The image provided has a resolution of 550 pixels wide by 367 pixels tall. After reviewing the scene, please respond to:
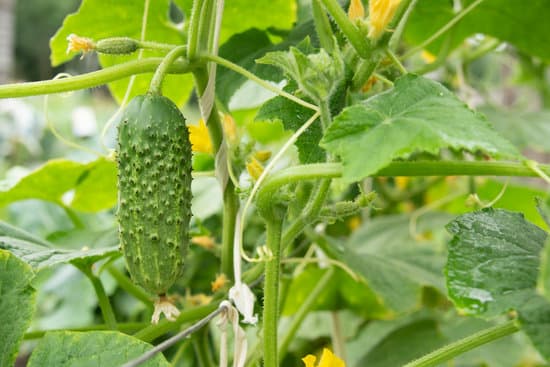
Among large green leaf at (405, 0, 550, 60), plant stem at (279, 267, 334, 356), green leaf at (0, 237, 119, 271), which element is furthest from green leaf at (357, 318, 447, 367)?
green leaf at (0, 237, 119, 271)

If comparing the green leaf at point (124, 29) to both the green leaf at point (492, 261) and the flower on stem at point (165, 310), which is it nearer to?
the flower on stem at point (165, 310)

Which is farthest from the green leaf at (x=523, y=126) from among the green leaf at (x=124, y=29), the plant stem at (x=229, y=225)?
the plant stem at (x=229, y=225)

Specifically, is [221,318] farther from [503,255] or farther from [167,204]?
[503,255]

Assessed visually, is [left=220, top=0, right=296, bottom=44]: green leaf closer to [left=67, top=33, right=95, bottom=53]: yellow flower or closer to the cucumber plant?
the cucumber plant

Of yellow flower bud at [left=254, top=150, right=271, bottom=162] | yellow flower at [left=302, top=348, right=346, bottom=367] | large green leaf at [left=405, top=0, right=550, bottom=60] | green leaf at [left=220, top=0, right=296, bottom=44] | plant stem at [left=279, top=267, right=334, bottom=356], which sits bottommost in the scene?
plant stem at [left=279, top=267, right=334, bottom=356]

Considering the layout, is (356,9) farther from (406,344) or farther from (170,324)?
(406,344)

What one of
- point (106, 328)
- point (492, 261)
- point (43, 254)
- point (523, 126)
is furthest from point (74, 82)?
point (523, 126)
